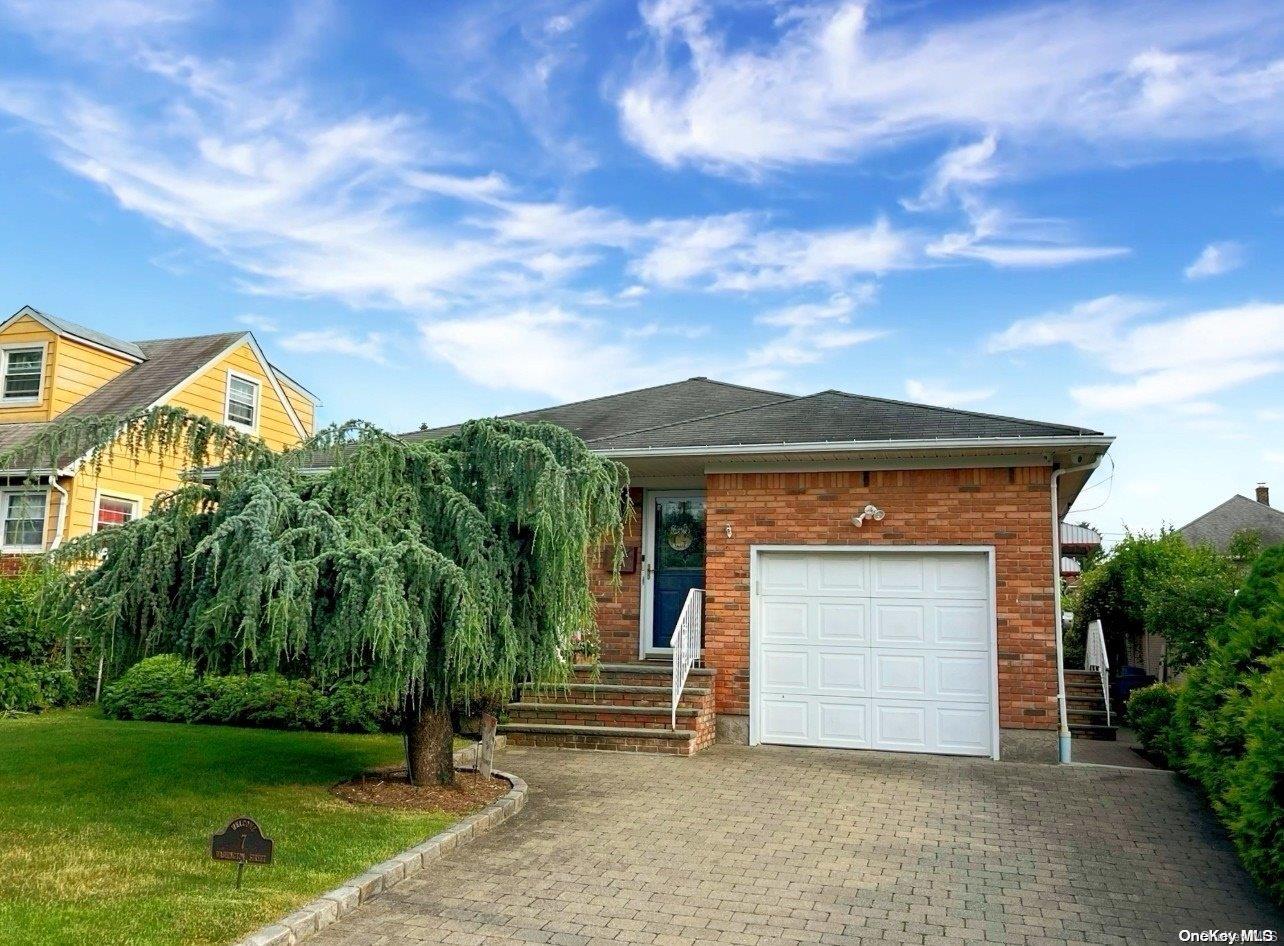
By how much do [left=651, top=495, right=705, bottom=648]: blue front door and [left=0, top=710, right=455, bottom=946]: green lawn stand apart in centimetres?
363

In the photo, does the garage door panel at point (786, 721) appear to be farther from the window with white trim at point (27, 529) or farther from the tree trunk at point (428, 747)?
the window with white trim at point (27, 529)

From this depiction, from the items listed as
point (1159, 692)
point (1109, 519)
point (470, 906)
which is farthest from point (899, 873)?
point (1109, 519)

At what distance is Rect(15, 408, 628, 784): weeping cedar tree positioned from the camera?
5680 millimetres

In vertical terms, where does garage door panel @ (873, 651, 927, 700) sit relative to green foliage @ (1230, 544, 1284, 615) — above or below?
below

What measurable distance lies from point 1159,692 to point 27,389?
65.9 ft

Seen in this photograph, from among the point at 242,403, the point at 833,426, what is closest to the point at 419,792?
the point at 833,426

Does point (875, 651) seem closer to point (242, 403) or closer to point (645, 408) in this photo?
point (645, 408)

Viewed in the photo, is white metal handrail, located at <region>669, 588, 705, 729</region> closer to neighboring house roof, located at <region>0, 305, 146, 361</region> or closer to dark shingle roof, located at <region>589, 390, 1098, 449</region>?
dark shingle roof, located at <region>589, 390, 1098, 449</region>

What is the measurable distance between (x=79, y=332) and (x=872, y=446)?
54.4 feet

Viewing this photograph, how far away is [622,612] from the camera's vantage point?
453 inches

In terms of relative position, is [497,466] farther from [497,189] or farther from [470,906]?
[497,189]
